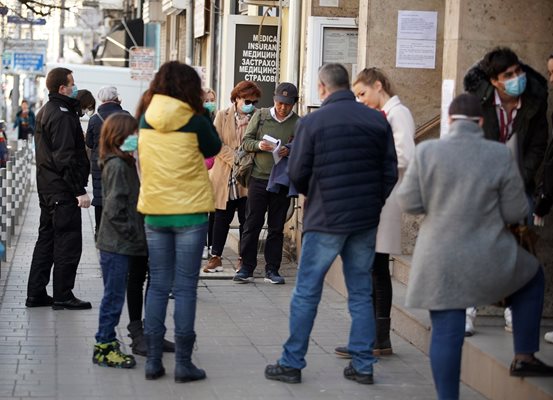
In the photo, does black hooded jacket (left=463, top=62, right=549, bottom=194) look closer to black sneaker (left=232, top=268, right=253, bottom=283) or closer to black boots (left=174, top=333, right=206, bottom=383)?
black boots (left=174, top=333, right=206, bottom=383)

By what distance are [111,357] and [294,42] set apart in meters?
6.97

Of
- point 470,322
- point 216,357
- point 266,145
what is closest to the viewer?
point 470,322

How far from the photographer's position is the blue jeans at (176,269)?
777cm

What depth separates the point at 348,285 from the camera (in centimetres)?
800

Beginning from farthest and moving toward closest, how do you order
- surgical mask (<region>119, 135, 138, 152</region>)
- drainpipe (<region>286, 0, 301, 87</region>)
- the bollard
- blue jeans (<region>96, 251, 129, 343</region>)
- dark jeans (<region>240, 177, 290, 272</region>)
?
1. drainpipe (<region>286, 0, 301, 87</region>)
2. the bollard
3. dark jeans (<region>240, 177, 290, 272</region>)
4. blue jeans (<region>96, 251, 129, 343</region>)
5. surgical mask (<region>119, 135, 138, 152</region>)

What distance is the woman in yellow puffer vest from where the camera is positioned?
7637 millimetres

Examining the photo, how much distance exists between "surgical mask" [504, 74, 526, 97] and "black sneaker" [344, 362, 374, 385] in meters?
1.98

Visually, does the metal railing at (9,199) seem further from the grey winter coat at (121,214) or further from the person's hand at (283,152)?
the grey winter coat at (121,214)

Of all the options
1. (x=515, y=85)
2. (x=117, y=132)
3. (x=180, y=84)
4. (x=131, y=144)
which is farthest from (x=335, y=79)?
(x=117, y=132)

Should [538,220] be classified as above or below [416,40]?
below

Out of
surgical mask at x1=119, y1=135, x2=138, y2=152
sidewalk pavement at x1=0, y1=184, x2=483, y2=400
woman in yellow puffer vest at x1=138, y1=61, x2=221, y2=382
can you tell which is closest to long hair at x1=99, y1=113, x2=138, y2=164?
surgical mask at x1=119, y1=135, x2=138, y2=152

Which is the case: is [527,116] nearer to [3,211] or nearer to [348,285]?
[348,285]

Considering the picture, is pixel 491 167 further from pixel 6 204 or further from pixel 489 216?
pixel 6 204

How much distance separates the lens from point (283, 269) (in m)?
13.4
